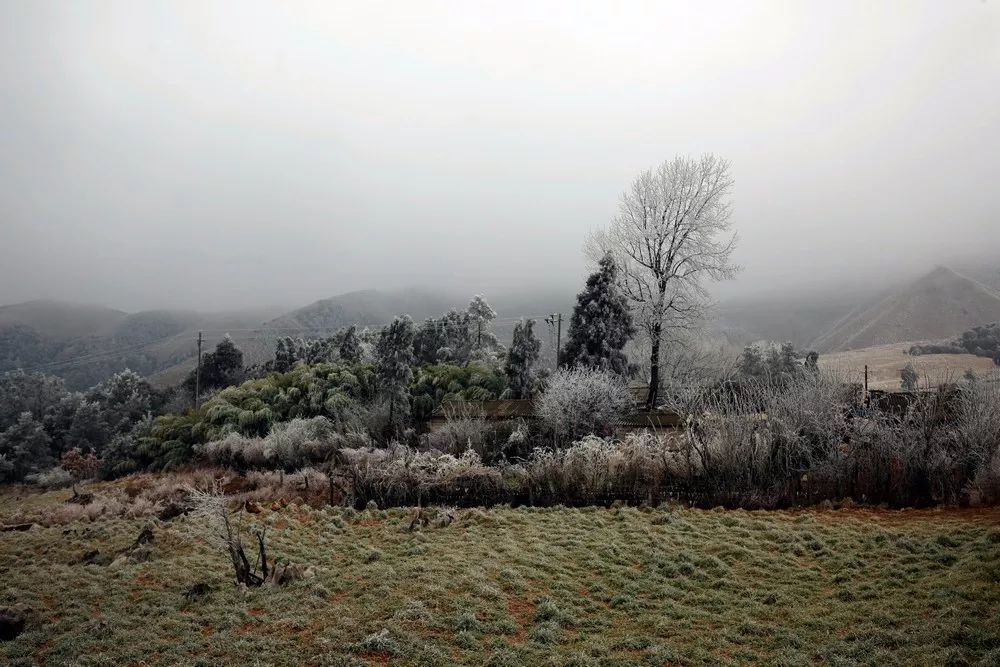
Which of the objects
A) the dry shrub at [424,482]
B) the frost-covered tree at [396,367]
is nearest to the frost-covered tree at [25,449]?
the frost-covered tree at [396,367]

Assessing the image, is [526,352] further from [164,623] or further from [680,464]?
[164,623]

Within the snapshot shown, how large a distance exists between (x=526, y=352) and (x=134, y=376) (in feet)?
144

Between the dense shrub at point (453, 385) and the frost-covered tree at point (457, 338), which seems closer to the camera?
the dense shrub at point (453, 385)

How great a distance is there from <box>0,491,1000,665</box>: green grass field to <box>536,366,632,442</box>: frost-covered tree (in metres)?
9.61

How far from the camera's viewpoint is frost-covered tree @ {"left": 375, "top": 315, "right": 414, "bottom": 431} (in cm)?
3475

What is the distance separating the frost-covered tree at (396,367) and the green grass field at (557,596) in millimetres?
16826

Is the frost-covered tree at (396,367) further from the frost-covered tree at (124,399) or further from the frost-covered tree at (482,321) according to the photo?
the frost-covered tree at (124,399)

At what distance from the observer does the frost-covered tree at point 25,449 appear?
48.0 m

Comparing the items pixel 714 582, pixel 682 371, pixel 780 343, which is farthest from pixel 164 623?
pixel 780 343

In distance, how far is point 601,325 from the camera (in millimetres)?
33219

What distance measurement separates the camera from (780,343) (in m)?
44.2

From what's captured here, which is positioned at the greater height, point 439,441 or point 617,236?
point 617,236

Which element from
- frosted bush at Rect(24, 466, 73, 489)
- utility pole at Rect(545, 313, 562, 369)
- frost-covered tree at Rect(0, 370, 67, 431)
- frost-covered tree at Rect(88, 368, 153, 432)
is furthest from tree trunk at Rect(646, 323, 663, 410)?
frost-covered tree at Rect(0, 370, 67, 431)

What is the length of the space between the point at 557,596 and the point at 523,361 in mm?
22927
